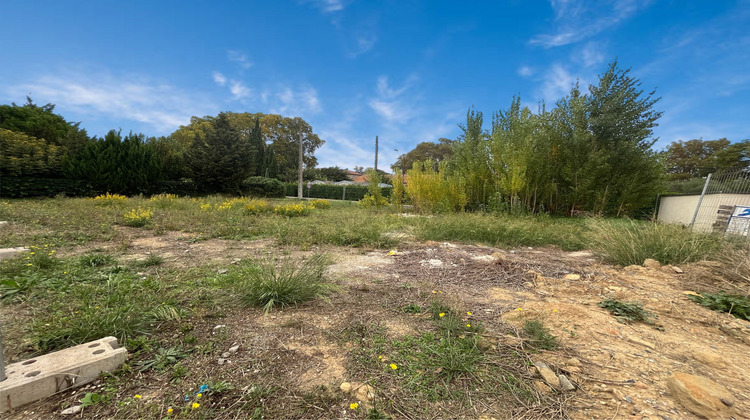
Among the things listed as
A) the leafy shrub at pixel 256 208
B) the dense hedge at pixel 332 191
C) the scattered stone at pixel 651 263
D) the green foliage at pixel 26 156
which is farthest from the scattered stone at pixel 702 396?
the dense hedge at pixel 332 191

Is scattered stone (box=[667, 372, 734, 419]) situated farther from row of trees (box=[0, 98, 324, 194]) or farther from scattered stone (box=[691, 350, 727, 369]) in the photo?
row of trees (box=[0, 98, 324, 194])

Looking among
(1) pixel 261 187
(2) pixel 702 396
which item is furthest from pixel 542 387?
(1) pixel 261 187

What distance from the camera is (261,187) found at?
55.2 ft

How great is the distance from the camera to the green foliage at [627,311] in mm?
1861

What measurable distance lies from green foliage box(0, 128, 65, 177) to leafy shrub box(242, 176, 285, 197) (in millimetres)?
7290

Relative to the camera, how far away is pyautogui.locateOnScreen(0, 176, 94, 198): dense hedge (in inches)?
375

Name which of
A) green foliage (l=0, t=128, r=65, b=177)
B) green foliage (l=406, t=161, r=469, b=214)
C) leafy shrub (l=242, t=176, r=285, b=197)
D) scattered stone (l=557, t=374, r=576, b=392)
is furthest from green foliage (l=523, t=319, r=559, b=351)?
leafy shrub (l=242, t=176, r=285, b=197)

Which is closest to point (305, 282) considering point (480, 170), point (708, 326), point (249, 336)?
point (249, 336)

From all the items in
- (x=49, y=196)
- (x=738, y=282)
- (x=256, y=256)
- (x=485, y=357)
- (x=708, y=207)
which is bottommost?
(x=49, y=196)

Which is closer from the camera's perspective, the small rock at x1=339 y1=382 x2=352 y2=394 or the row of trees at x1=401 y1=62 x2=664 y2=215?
the small rock at x1=339 y1=382 x2=352 y2=394

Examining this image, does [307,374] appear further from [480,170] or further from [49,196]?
[49,196]

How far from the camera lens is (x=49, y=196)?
10.3 m

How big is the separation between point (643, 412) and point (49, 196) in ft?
53.8

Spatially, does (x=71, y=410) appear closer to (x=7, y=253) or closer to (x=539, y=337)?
(x=539, y=337)
